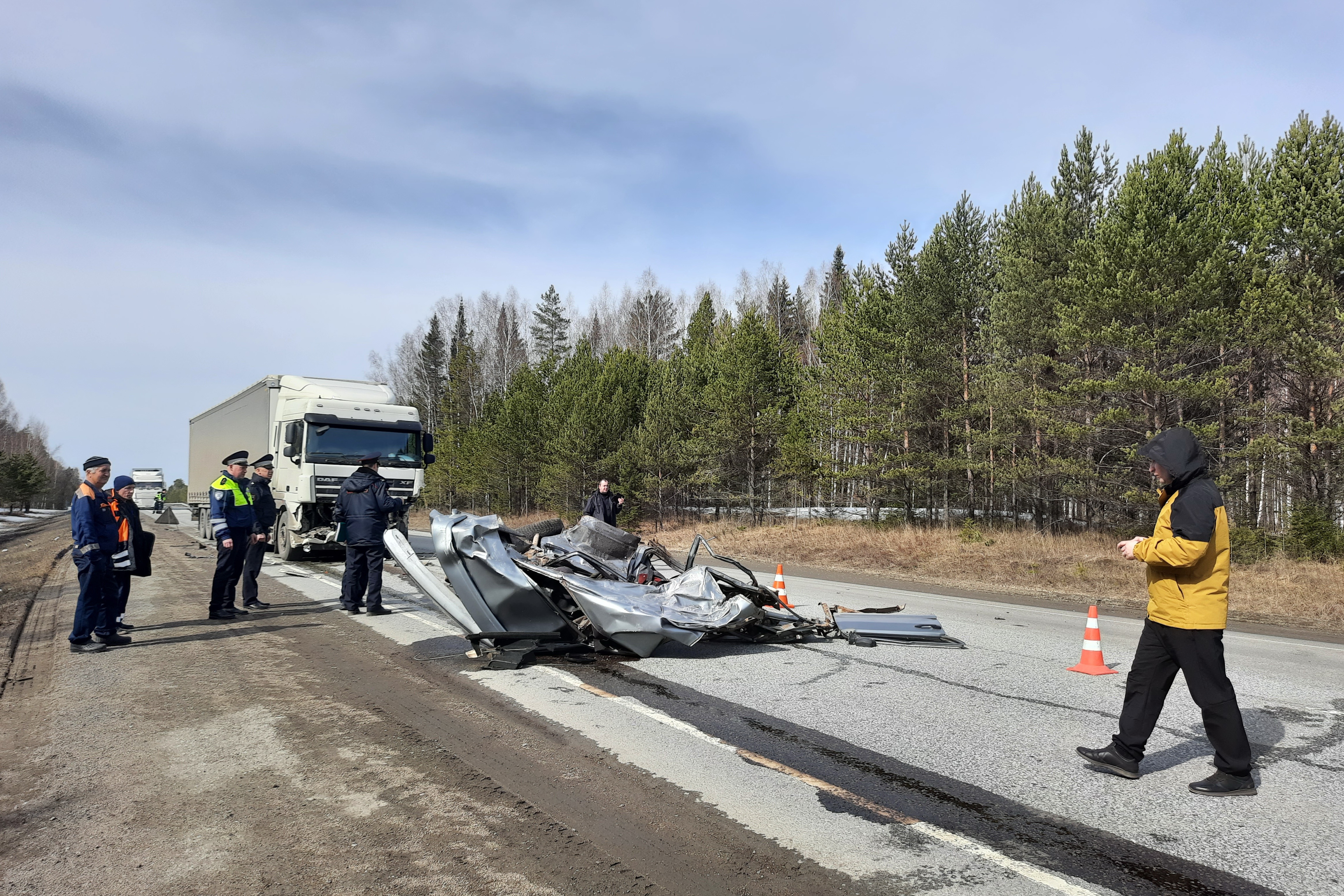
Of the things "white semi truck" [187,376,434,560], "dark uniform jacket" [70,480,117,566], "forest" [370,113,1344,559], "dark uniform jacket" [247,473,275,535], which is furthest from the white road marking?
"forest" [370,113,1344,559]

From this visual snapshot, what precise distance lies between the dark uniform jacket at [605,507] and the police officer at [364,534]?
272 cm

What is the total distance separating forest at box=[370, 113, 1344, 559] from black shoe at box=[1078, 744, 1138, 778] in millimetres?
16202

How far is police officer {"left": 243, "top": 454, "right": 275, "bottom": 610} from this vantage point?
10.2 meters

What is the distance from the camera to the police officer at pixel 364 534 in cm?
960

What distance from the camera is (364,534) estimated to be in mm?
9641

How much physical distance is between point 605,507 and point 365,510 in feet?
10.7

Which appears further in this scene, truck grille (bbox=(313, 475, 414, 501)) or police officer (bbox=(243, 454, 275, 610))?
truck grille (bbox=(313, 475, 414, 501))

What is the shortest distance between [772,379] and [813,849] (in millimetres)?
28374

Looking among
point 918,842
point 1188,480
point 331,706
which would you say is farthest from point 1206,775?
point 331,706

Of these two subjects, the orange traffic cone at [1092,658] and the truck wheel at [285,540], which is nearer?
the orange traffic cone at [1092,658]

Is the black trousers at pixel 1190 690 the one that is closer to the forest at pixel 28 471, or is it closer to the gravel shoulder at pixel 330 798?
the gravel shoulder at pixel 330 798

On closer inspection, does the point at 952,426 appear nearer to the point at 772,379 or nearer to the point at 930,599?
the point at 772,379

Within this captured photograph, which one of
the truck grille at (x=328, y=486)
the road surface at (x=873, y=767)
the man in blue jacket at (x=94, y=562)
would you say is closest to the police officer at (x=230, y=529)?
the man in blue jacket at (x=94, y=562)

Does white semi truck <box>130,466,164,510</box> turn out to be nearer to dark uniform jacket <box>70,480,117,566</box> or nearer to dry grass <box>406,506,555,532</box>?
dry grass <box>406,506,555,532</box>
